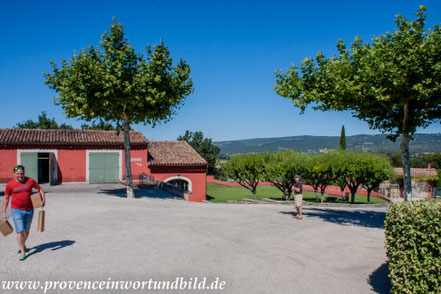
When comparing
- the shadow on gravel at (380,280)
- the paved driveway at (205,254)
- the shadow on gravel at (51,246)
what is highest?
the shadow on gravel at (51,246)

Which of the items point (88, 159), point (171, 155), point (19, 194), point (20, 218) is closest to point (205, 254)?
point (20, 218)

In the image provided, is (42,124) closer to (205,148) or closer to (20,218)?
(205,148)

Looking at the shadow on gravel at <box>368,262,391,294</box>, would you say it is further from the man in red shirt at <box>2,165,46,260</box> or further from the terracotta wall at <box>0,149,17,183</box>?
the terracotta wall at <box>0,149,17,183</box>

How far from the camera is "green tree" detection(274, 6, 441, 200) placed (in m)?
9.27

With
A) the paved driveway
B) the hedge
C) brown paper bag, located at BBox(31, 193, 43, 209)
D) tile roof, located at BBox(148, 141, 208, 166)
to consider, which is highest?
tile roof, located at BBox(148, 141, 208, 166)

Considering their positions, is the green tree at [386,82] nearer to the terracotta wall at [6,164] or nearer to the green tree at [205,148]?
the terracotta wall at [6,164]

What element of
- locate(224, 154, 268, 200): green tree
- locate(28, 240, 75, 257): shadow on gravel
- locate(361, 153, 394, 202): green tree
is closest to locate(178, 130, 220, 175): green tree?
locate(224, 154, 268, 200): green tree

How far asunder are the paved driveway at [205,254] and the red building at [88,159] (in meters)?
14.5

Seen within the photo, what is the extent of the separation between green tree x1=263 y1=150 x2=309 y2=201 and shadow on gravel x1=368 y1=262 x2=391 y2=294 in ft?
70.7

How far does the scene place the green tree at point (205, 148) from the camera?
58.1 meters

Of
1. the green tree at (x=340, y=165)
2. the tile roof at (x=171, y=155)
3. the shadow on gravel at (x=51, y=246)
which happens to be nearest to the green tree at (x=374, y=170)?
the green tree at (x=340, y=165)

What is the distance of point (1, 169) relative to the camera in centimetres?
2484

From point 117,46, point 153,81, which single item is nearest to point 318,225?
point 153,81

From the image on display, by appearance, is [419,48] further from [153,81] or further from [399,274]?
[153,81]
